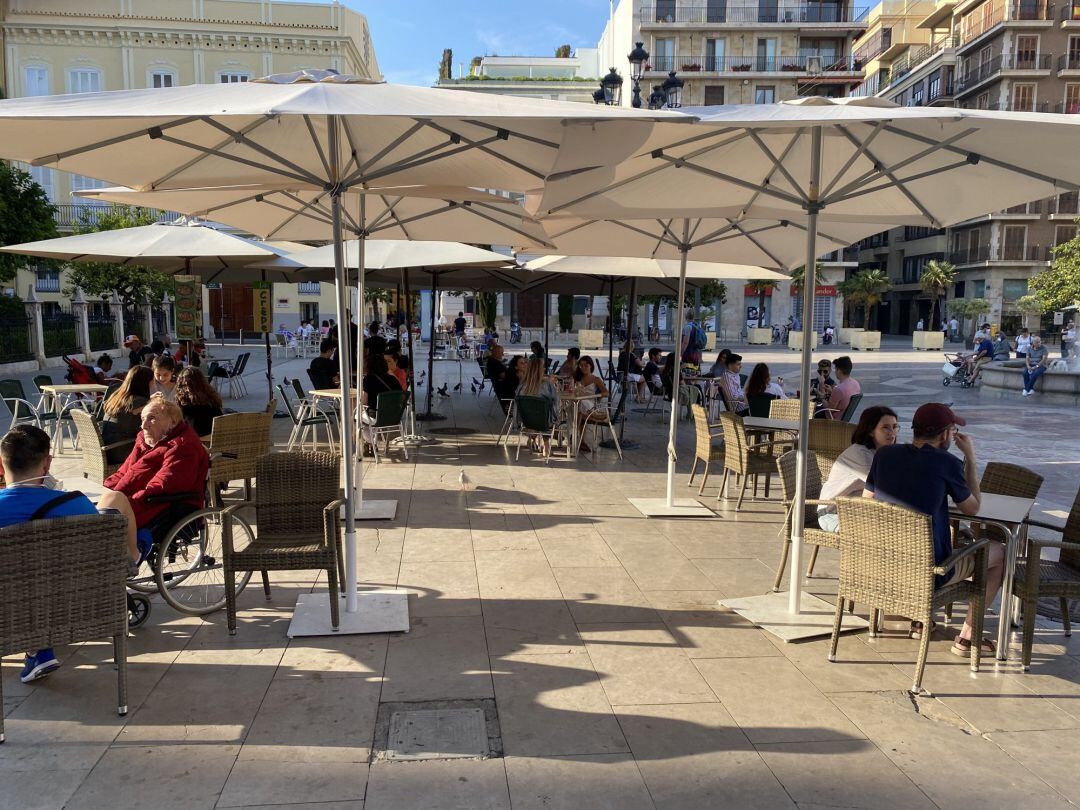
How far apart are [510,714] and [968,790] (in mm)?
1747

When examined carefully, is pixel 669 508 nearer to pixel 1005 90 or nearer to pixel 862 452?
pixel 862 452

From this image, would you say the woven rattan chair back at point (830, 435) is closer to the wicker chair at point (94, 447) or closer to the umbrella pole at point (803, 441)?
the umbrella pole at point (803, 441)

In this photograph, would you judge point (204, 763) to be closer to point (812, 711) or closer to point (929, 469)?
point (812, 711)

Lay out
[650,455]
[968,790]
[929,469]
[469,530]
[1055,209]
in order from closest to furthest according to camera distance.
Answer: [968,790] → [929,469] → [469,530] → [650,455] → [1055,209]

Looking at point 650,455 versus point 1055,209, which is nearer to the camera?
point 650,455

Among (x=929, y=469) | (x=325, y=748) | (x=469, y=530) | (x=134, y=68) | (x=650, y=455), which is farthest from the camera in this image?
(x=134, y=68)

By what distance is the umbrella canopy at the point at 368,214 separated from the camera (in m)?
6.27

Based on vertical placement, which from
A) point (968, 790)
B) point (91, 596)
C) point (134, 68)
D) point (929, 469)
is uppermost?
point (134, 68)

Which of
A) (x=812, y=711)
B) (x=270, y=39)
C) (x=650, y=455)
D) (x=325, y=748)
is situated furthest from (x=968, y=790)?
(x=270, y=39)

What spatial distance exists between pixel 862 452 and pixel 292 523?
3.28 meters

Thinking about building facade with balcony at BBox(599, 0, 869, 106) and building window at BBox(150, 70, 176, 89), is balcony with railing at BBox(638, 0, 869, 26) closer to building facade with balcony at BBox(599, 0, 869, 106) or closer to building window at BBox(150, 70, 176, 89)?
building facade with balcony at BBox(599, 0, 869, 106)

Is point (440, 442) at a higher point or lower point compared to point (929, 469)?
lower

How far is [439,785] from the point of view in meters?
2.88

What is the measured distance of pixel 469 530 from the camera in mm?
6223
